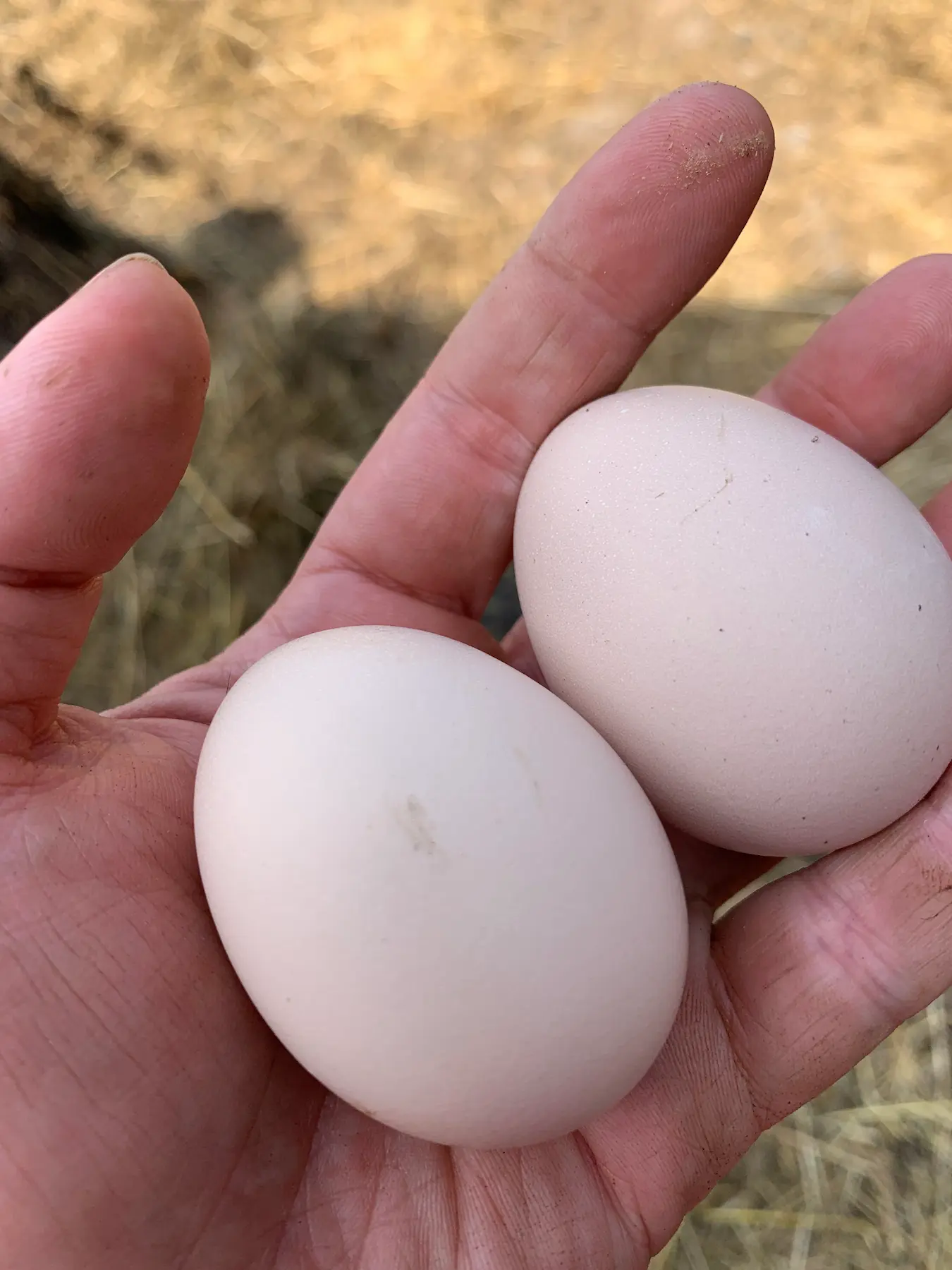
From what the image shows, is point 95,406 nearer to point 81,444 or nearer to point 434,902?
point 81,444

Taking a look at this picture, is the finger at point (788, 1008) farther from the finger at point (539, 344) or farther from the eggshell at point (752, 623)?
the finger at point (539, 344)

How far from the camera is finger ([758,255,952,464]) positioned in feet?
4.13

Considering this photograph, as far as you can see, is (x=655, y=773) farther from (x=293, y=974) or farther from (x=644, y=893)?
(x=293, y=974)

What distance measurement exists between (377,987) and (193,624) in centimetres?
136

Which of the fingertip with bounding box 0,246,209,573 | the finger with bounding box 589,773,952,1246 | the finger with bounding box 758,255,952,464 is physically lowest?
the finger with bounding box 589,773,952,1246

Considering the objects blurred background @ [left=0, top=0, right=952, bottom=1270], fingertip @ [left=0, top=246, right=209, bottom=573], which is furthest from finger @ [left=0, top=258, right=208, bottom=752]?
blurred background @ [left=0, top=0, right=952, bottom=1270]

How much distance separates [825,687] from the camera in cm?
89

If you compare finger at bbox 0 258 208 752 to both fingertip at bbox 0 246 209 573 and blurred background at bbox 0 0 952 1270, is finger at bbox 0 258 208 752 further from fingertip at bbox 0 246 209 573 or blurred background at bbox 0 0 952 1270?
blurred background at bbox 0 0 952 1270

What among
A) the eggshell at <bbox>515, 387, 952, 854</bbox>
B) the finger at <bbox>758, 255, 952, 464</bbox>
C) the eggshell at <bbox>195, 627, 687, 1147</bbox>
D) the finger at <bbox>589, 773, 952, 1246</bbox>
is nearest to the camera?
the eggshell at <bbox>195, 627, 687, 1147</bbox>

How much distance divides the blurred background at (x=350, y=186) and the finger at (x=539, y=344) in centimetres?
77

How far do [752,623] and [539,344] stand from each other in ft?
1.66

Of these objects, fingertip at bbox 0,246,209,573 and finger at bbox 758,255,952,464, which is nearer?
fingertip at bbox 0,246,209,573

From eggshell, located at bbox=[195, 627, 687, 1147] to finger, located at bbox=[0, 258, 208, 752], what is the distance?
20 cm

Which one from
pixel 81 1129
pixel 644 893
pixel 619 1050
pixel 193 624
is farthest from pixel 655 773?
pixel 193 624
